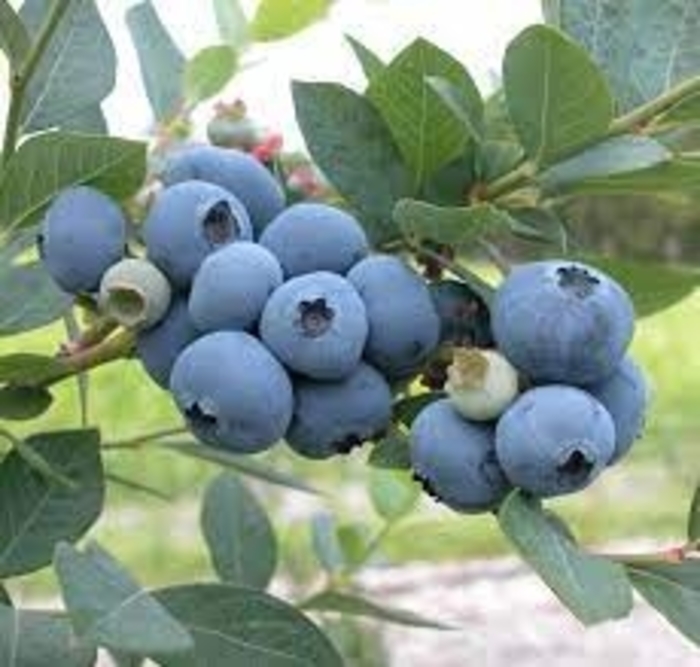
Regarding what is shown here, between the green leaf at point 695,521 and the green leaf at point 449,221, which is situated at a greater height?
the green leaf at point 449,221

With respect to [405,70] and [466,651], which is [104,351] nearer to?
[405,70]

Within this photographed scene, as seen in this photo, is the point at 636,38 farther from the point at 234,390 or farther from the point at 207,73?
the point at 207,73

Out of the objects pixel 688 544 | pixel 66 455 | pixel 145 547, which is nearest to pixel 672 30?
pixel 688 544

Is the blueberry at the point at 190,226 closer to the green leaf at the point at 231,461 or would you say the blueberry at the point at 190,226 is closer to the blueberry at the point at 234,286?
the blueberry at the point at 234,286

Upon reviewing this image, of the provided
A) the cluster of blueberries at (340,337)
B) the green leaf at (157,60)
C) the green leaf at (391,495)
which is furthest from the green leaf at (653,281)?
the green leaf at (391,495)

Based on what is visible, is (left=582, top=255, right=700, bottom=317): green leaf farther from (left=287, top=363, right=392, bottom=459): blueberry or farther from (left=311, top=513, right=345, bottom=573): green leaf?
(left=311, top=513, right=345, bottom=573): green leaf

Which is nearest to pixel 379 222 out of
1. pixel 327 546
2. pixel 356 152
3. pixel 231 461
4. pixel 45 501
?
pixel 356 152

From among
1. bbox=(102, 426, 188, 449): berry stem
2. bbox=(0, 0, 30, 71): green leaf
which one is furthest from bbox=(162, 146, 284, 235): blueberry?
bbox=(102, 426, 188, 449): berry stem
